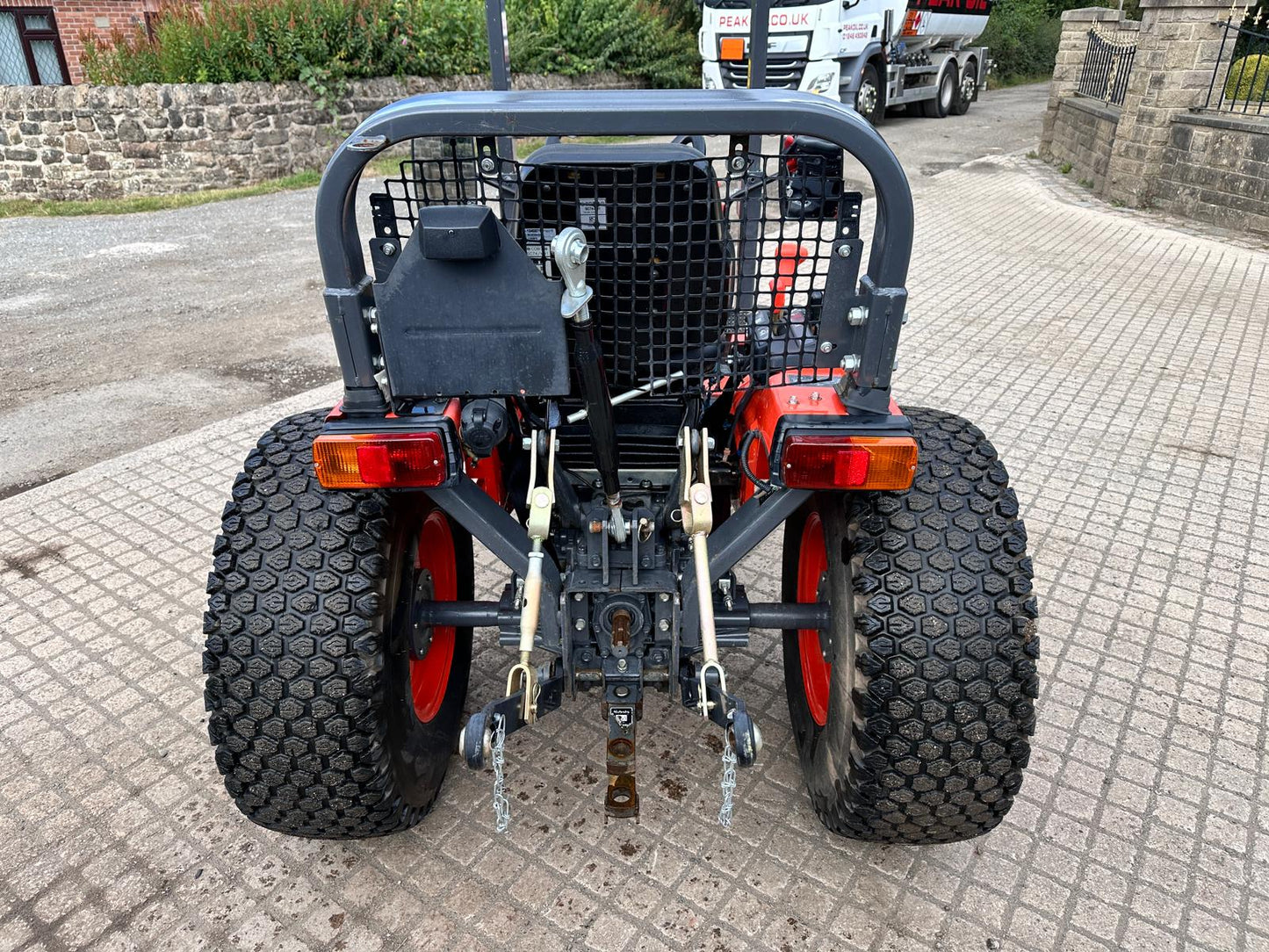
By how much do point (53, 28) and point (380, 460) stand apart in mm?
17438

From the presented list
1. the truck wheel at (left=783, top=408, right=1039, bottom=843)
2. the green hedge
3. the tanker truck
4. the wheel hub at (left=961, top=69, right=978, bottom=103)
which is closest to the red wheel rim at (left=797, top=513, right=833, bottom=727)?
the truck wheel at (left=783, top=408, right=1039, bottom=843)

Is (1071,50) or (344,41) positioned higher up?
(344,41)

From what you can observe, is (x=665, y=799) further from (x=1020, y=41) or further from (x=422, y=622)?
(x=1020, y=41)

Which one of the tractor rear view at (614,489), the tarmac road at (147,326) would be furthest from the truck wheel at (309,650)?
the tarmac road at (147,326)

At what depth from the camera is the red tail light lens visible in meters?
1.90

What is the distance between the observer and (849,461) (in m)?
1.91

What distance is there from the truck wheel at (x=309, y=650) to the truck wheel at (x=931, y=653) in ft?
3.57

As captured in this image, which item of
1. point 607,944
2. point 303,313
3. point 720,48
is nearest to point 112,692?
point 607,944

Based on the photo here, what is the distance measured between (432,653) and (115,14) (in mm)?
16651

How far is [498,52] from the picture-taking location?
2.58 m

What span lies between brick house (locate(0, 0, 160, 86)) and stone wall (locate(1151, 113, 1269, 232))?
15248mm

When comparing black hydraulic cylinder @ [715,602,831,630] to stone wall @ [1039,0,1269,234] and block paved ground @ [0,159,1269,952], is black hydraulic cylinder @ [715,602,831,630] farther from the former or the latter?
stone wall @ [1039,0,1269,234]

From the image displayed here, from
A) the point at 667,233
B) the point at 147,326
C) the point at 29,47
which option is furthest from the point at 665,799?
the point at 29,47

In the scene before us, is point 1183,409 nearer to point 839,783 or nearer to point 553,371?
point 839,783
